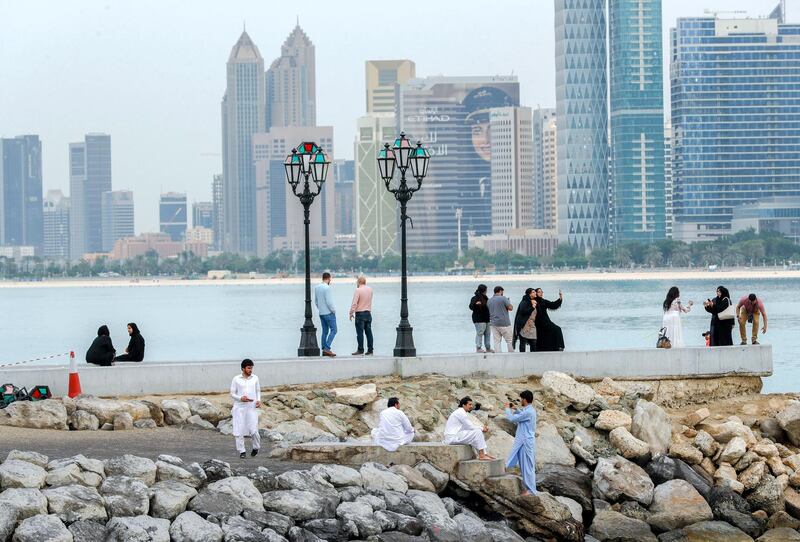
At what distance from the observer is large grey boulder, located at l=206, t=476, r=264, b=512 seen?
17250 mm

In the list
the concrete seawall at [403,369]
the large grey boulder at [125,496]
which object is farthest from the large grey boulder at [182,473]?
the concrete seawall at [403,369]

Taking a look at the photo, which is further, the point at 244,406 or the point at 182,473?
the point at 244,406

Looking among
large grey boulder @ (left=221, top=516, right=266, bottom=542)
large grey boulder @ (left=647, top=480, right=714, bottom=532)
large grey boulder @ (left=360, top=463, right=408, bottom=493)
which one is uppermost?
large grey boulder @ (left=360, top=463, right=408, bottom=493)

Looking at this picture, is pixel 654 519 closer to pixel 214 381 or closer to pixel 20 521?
pixel 214 381

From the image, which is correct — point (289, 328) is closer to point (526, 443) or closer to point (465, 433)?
point (465, 433)

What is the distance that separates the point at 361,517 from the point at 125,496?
8.77 ft

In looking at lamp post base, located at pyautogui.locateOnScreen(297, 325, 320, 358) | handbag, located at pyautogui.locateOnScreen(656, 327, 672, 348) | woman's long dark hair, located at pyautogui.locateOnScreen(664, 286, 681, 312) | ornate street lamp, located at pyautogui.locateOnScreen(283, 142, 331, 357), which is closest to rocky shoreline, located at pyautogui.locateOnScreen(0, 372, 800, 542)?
handbag, located at pyautogui.locateOnScreen(656, 327, 672, 348)

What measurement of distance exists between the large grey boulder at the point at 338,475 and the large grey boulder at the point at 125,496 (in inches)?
87.2

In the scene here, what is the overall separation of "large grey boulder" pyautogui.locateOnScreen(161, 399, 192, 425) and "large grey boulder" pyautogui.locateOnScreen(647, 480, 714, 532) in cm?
667

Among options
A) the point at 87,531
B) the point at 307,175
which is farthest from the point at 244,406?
the point at 307,175

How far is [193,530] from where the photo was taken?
16.6m

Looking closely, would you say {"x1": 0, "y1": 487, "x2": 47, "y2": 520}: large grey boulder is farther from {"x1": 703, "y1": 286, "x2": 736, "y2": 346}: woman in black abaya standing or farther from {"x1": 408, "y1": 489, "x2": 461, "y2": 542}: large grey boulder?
{"x1": 703, "y1": 286, "x2": 736, "y2": 346}: woman in black abaya standing

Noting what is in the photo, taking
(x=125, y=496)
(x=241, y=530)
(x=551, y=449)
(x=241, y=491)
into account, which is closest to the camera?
(x=241, y=530)

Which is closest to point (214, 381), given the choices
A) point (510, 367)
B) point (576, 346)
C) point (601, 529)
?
point (510, 367)
